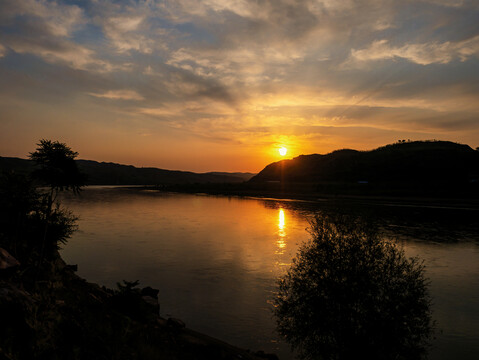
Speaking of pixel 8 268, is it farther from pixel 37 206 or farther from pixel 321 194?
pixel 321 194

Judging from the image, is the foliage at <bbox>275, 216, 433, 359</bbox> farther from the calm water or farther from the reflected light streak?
the reflected light streak

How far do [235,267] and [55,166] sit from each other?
22.5 meters

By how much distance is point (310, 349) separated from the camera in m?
16.7

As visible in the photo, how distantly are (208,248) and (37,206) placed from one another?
2633 cm

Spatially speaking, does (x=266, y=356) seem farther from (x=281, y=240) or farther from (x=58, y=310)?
(x=281, y=240)

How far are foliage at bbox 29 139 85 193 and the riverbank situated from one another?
16.6ft

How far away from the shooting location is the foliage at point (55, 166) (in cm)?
1789

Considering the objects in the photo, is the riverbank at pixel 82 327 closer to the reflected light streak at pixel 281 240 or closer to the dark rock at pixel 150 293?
the dark rock at pixel 150 293

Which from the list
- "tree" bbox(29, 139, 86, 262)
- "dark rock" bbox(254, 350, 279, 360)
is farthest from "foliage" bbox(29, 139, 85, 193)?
"dark rock" bbox(254, 350, 279, 360)

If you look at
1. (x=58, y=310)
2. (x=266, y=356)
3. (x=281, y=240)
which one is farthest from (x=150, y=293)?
(x=281, y=240)

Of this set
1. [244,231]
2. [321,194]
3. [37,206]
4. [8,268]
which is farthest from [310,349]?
[321,194]

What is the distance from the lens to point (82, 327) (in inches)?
488

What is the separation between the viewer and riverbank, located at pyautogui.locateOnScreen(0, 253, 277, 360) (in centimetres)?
1053

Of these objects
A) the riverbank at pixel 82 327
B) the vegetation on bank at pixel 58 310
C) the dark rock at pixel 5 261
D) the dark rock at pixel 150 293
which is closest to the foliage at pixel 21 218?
the vegetation on bank at pixel 58 310
